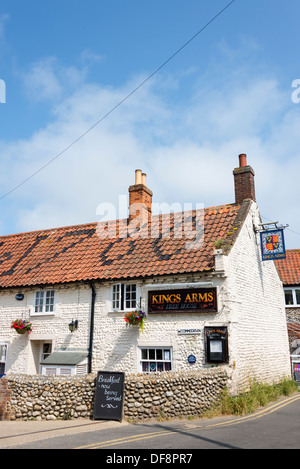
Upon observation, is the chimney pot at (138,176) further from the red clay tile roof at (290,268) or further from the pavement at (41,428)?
the red clay tile roof at (290,268)

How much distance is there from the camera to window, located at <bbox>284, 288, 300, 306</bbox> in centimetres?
2495

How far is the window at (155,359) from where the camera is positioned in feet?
45.9

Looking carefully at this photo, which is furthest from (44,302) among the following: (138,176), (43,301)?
(138,176)

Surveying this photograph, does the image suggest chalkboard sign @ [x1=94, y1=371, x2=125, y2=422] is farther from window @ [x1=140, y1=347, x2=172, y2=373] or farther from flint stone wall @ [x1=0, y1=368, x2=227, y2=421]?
window @ [x1=140, y1=347, x2=172, y2=373]

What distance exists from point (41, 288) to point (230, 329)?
804cm

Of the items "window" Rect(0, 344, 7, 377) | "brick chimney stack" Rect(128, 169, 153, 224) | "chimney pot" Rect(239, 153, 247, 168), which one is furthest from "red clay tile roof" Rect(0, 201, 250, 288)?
"window" Rect(0, 344, 7, 377)

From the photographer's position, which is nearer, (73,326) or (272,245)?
(73,326)

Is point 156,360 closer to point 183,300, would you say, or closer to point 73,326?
point 183,300

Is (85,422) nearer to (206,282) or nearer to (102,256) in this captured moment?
(206,282)

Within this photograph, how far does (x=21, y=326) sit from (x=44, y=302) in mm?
1363

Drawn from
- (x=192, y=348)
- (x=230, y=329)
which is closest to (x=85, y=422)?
(x=192, y=348)

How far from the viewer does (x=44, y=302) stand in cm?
1677

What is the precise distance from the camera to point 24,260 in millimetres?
19172

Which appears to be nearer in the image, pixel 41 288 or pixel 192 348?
pixel 192 348
